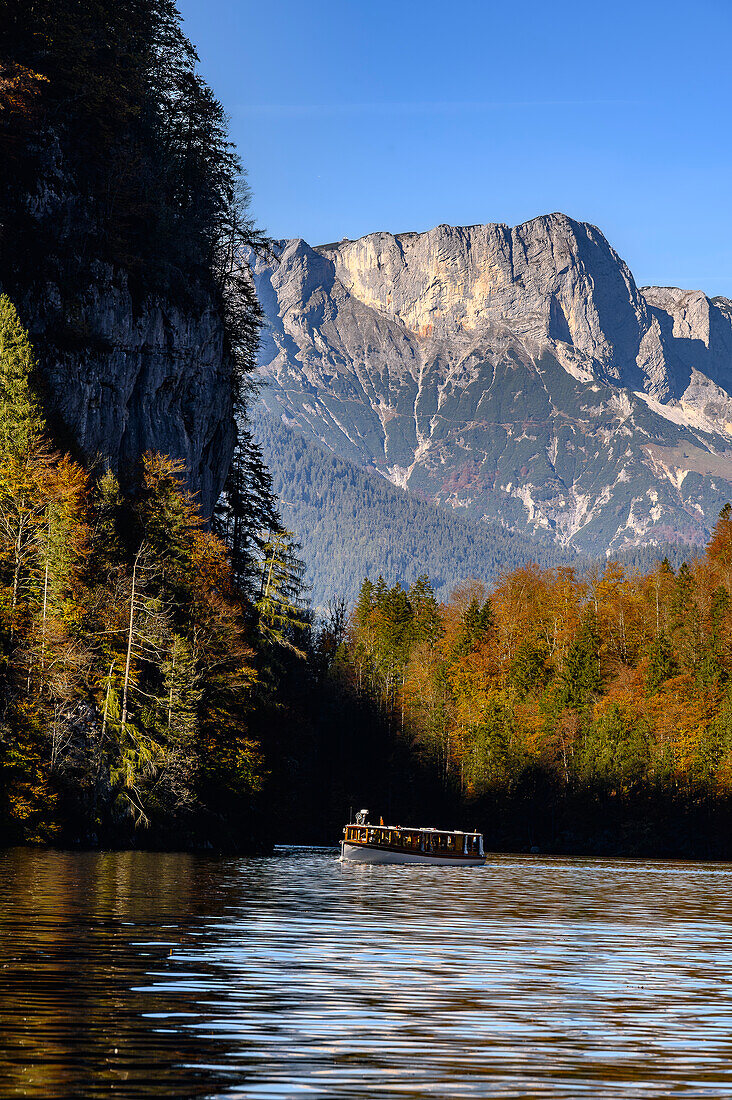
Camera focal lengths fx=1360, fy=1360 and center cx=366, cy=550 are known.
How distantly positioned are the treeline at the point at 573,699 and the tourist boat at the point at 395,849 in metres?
45.4

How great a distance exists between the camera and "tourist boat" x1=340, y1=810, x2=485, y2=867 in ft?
267

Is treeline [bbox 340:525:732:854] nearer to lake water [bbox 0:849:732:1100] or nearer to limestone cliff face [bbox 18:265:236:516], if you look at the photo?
limestone cliff face [bbox 18:265:236:516]

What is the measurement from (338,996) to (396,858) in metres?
62.0

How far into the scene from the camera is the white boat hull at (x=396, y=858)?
3187 inches

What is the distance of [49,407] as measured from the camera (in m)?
74.2

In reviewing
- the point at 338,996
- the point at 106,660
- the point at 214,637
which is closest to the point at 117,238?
the point at 214,637

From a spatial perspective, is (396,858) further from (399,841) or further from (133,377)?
(133,377)

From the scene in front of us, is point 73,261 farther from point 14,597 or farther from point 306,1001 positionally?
point 306,1001

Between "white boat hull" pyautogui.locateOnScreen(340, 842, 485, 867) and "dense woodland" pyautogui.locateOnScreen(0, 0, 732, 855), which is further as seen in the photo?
"white boat hull" pyautogui.locateOnScreen(340, 842, 485, 867)

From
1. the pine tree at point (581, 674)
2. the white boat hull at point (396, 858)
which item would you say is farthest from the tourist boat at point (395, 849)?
the pine tree at point (581, 674)

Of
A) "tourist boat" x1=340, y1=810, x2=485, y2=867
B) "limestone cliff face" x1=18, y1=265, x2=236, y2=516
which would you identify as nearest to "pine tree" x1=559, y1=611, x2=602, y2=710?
"limestone cliff face" x1=18, y1=265, x2=236, y2=516

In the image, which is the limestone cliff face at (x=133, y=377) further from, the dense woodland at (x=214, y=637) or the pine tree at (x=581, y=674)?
the pine tree at (x=581, y=674)

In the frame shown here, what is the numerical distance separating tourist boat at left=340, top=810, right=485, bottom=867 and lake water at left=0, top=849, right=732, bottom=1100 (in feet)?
115

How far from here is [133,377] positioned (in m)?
90.3
